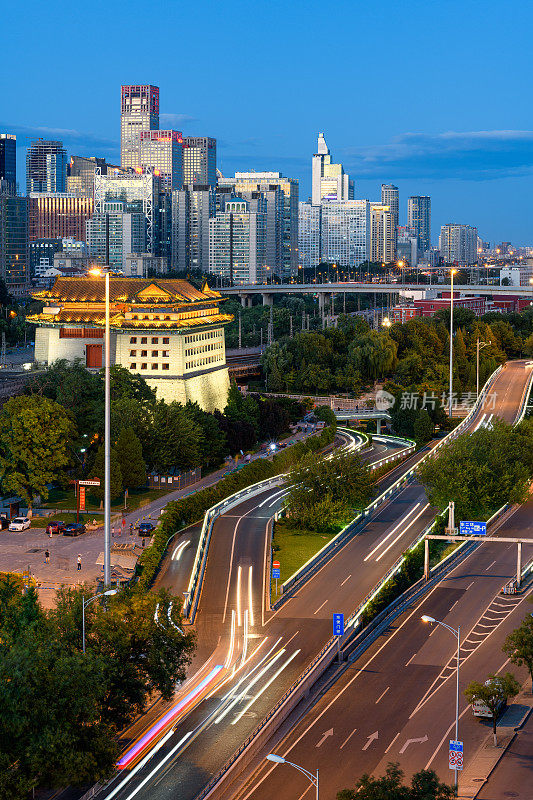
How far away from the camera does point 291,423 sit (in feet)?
337

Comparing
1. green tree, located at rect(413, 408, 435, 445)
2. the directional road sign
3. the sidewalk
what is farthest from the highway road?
green tree, located at rect(413, 408, 435, 445)

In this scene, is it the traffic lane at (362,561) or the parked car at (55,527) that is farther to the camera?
the parked car at (55,527)

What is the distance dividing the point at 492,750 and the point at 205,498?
31.2 meters

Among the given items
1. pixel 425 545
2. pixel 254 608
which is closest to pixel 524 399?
pixel 425 545

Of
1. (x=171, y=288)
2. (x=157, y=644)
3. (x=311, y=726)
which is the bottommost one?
(x=311, y=726)

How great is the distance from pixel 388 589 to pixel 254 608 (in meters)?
6.12

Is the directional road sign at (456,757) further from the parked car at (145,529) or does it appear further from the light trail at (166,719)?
the parked car at (145,529)

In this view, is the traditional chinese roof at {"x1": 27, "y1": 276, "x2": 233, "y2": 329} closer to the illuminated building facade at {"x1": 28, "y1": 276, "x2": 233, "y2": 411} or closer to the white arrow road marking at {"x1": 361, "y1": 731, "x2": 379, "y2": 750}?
the illuminated building facade at {"x1": 28, "y1": 276, "x2": 233, "y2": 411}

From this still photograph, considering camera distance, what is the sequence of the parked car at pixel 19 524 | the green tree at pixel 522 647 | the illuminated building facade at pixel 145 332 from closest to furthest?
the green tree at pixel 522 647 < the parked car at pixel 19 524 < the illuminated building facade at pixel 145 332

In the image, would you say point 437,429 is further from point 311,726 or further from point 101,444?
point 311,726

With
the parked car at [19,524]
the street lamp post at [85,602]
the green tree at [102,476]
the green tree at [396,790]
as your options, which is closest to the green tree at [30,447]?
the green tree at [102,476]

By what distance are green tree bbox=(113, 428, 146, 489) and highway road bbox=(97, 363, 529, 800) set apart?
8411mm

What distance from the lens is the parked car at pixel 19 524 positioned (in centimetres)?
6356

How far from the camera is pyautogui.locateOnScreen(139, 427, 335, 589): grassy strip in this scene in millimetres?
53719
